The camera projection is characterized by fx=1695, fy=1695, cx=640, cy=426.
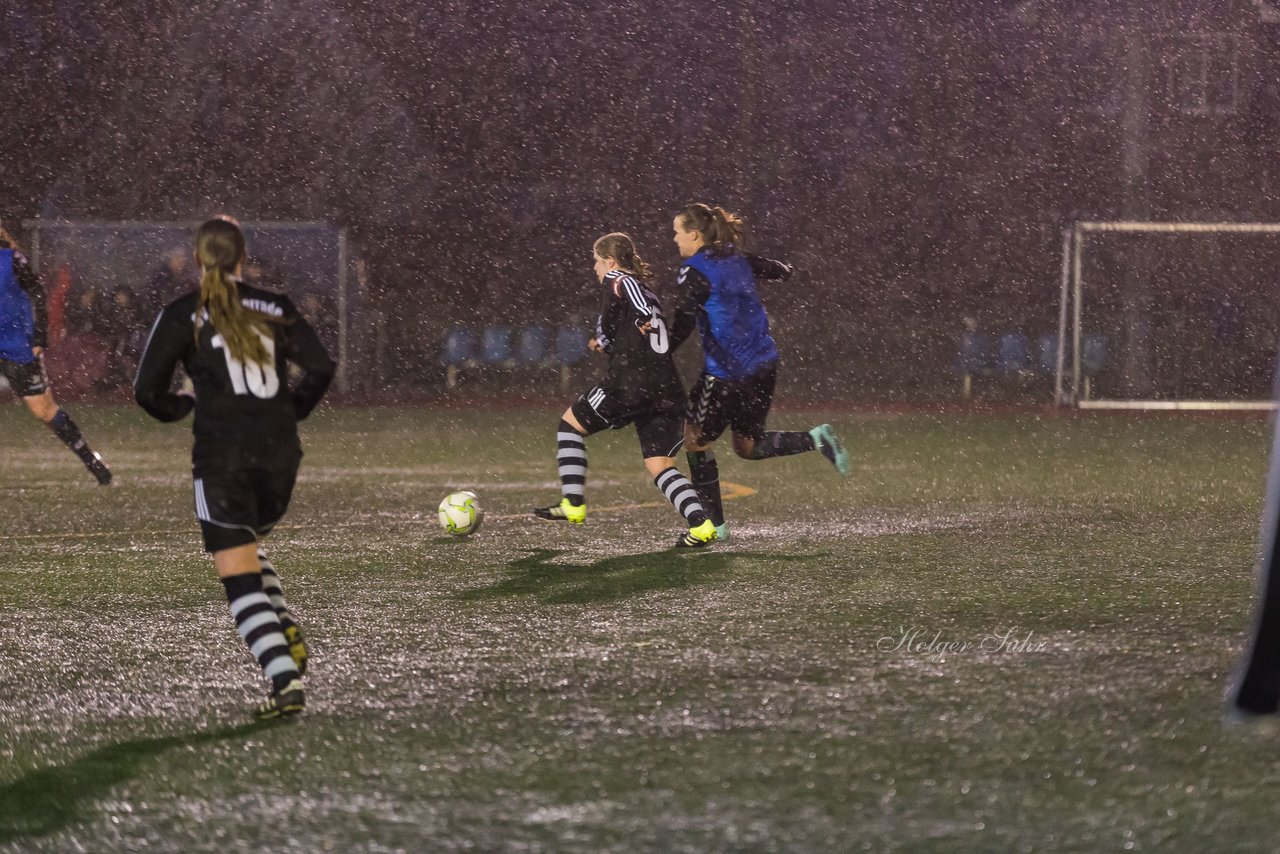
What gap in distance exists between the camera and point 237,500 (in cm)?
505

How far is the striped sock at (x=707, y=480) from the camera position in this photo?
906cm

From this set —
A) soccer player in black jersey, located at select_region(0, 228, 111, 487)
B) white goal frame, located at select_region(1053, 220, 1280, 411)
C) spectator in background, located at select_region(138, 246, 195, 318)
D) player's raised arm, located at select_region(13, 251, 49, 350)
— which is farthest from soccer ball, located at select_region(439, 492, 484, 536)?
spectator in background, located at select_region(138, 246, 195, 318)

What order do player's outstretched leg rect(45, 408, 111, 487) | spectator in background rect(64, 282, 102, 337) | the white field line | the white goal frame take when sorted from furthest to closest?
spectator in background rect(64, 282, 102, 337), the white goal frame, player's outstretched leg rect(45, 408, 111, 487), the white field line

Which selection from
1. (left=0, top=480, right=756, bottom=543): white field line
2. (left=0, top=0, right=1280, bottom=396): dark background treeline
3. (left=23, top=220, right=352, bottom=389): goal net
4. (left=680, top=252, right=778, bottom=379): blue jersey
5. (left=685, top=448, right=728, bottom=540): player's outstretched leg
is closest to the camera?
(left=680, top=252, right=778, bottom=379): blue jersey

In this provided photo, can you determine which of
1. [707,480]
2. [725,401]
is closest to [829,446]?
[707,480]

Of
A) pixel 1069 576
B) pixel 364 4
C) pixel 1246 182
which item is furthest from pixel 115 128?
pixel 1069 576

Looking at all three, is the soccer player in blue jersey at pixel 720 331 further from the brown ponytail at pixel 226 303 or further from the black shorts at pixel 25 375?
the black shorts at pixel 25 375

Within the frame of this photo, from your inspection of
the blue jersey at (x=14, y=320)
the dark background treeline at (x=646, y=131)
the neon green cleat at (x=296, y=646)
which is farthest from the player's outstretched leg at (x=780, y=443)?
the dark background treeline at (x=646, y=131)

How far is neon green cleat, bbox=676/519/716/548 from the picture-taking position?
8781 mm

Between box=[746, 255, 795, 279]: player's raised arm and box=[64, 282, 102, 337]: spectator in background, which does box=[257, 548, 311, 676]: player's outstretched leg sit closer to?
box=[746, 255, 795, 279]: player's raised arm

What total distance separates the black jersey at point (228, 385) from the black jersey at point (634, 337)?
346 cm

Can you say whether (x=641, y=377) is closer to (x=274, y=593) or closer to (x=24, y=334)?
(x=274, y=593)

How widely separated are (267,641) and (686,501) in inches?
151

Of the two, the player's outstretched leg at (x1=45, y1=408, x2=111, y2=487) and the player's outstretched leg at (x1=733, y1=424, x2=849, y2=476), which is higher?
the player's outstretched leg at (x1=733, y1=424, x2=849, y2=476)
